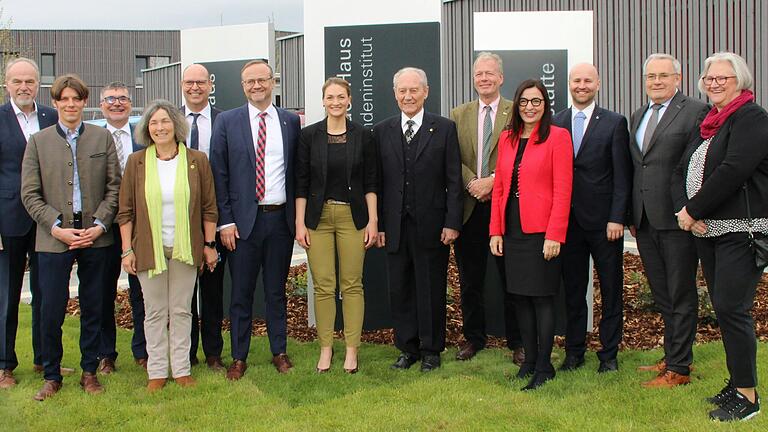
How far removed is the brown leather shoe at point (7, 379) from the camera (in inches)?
222

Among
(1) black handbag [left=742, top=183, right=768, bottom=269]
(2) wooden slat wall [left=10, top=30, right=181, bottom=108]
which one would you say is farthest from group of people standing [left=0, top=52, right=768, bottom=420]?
(2) wooden slat wall [left=10, top=30, right=181, bottom=108]

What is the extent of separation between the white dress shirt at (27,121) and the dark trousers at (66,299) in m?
0.91

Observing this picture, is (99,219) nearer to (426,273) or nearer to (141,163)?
(141,163)

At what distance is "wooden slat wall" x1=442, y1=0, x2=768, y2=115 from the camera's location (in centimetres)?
1377

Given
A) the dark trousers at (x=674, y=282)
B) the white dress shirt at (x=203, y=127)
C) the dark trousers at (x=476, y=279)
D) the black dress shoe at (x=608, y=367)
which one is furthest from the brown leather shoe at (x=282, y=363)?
the dark trousers at (x=674, y=282)

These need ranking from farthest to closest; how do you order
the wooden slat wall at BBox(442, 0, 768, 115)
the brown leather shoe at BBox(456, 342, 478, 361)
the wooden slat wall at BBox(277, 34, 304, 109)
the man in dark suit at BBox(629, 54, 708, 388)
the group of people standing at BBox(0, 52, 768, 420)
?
the wooden slat wall at BBox(277, 34, 304, 109), the wooden slat wall at BBox(442, 0, 768, 115), the brown leather shoe at BBox(456, 342, 478, 361), the group of people standing at BBox(0, 52, 768, 420), the man in dark suit at BBox(629, 54, 708, 388)

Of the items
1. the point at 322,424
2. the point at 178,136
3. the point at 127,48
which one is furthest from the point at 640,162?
the point at 127,48

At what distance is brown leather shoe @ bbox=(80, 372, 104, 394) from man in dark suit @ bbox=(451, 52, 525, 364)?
8.78 feet

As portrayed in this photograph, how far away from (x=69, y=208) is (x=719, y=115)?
4.11m

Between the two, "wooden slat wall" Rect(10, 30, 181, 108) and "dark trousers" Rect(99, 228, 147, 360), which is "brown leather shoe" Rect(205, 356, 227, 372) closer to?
"dark trousers" Rect(99, 228, 147, 360)

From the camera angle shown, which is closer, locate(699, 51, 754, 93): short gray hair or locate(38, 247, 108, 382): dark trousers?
locate(699, 51, 754, 93): short gray hair

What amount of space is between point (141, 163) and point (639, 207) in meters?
3.34

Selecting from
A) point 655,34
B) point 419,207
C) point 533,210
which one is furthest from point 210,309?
point 655,34

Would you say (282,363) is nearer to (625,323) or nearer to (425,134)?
(425,134)
